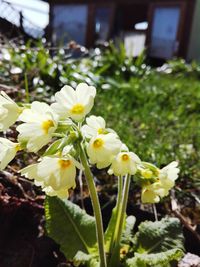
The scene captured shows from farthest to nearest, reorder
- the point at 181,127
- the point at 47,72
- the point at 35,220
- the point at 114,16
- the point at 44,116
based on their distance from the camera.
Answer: the point at 114,16 → the point at 47,72 → the point at 181,127 → the point at 35,220 → the point at 44,116

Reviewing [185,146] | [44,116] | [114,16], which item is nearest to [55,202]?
[44,116]

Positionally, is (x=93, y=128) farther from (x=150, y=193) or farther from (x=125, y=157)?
(x=150, y=193)

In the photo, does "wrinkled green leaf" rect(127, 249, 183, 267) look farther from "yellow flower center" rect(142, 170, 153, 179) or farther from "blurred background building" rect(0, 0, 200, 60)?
"blurred background building" rect(0, 0, 200, 60)

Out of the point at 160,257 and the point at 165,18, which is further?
the point at 165,18

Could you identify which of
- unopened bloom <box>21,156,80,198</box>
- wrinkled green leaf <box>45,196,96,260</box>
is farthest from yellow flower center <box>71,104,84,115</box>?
wrinkled green leaf <box>45,196,96,260</box>

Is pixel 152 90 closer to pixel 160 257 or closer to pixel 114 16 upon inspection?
pixel 160 257
